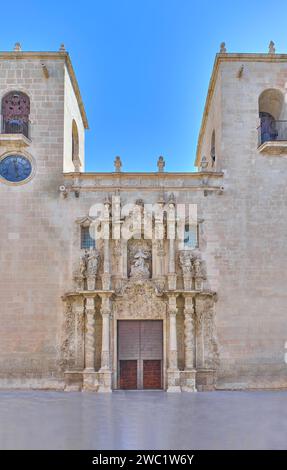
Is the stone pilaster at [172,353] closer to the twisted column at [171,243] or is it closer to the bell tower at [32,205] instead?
the twisted column at [171,243]

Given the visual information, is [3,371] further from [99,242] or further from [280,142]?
[280,142]

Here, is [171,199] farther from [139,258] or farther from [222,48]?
[222,48]

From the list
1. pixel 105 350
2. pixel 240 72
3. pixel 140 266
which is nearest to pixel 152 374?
pixel 105 350

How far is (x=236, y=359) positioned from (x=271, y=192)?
6107 millimetres

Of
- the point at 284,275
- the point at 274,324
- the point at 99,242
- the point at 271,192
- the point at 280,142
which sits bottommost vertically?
the point at 274,324

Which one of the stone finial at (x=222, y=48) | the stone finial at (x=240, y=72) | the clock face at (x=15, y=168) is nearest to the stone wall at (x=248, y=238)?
the stone finial at (x=240, y=72)

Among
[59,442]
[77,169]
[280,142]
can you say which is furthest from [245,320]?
[59,442]

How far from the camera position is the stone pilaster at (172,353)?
60.8 feet

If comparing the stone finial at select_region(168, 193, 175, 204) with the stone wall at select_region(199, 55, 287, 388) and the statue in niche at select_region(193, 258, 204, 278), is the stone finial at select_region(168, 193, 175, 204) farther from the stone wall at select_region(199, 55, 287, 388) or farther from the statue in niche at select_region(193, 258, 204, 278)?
the statue in niche at select_region(193, 258, 204, 278)

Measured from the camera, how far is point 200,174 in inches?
797

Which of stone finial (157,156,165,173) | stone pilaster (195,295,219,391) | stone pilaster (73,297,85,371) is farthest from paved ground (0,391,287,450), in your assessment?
stone finial (157,156,165,173)

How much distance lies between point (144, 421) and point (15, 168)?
11.5 meters

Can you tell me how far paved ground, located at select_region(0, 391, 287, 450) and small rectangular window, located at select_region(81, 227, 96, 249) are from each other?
5.20 meters

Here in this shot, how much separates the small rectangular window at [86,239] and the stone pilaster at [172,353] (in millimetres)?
3429
